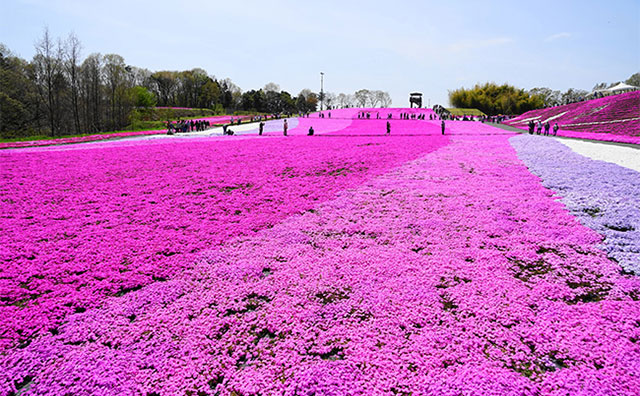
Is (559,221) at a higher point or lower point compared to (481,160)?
lower

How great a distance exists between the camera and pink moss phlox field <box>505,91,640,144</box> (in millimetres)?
28491

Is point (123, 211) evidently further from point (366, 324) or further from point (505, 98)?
point (505, 98)

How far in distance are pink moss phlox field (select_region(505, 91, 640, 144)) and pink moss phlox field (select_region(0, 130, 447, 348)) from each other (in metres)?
23.6

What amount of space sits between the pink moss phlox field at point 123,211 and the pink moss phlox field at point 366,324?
1.91 feet

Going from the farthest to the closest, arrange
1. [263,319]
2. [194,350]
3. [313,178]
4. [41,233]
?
[313,178] < [41,233] < [263,319] < [194,350]

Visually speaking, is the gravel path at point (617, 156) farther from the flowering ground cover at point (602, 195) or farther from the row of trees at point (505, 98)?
the row of trees at point (505, 98)

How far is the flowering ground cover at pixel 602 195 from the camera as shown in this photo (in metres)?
6.41

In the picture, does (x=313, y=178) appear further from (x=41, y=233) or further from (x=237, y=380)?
(x=237, y=380)

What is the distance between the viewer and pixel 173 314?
441 centimetres

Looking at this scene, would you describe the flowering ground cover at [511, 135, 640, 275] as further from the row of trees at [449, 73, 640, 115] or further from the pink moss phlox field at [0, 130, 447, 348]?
the row of trees at [449, 73, 640, 115]

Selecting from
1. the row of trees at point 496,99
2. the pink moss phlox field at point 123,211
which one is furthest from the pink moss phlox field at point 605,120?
the row of trees at point 496,99

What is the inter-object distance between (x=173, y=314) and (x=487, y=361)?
12.8ft

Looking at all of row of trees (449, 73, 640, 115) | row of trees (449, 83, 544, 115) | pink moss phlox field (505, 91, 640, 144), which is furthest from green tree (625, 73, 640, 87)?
pink moss phlox field (505, 91, 640, 144)

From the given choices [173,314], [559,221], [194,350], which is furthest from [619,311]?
[173,314]
